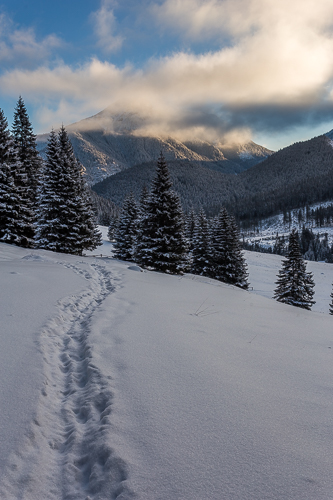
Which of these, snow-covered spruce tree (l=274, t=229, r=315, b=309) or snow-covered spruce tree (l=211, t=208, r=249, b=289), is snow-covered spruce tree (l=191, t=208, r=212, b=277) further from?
snow-covered spruce tree (l=274, t=229, r=315, b=309)

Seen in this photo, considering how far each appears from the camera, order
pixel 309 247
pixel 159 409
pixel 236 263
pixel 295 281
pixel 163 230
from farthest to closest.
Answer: pixel 309 247 → pixel 236 263 → pixel 295 281 → pixel 163 230 → pixel 159 409

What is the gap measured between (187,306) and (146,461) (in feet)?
18.8

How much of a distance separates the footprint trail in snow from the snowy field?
0.01 m

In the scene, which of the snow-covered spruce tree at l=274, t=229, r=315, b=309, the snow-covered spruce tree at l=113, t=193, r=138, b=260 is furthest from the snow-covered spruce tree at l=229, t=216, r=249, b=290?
the snow-covered spruce tree at l=113, t=193, r=138, b=260

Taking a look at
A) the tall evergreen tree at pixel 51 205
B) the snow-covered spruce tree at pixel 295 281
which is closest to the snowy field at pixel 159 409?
the tall evergreen tree at pixel 51 205

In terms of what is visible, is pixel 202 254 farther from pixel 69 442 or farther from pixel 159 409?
pixel 69 442

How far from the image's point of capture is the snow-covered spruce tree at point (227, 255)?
26.4m

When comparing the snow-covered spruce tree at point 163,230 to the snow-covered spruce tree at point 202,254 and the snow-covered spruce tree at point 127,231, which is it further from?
the snow-covered spruce tree at point 127,231

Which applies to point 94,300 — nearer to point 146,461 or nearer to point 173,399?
point 173,399

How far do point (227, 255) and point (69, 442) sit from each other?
25047 mm

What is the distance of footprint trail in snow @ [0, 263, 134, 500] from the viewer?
6.47 ft

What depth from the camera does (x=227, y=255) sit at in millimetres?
26500

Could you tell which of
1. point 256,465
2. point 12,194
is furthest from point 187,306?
point 12,194

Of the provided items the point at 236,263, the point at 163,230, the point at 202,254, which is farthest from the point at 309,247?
the point at 163,230
